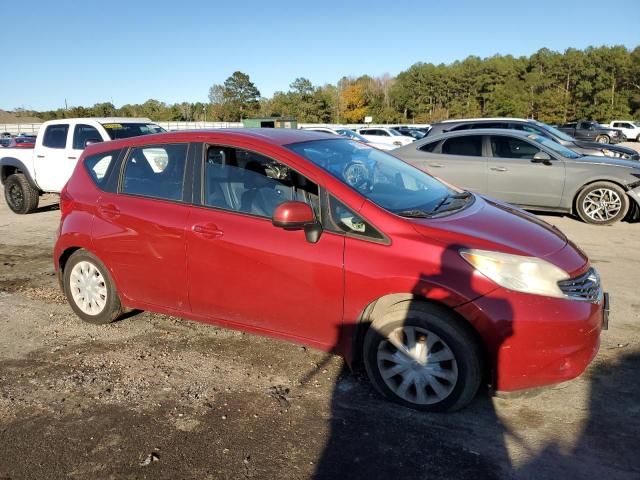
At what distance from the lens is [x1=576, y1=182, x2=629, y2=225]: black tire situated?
8.53 metres

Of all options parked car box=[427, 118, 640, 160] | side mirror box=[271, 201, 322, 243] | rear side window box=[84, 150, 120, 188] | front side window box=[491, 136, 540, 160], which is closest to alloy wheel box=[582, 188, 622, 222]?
front side window box=[491, 136, 540, 160]

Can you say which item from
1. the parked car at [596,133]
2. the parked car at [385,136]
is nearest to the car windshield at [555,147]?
the parked car at [385,136]

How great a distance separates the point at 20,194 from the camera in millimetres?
10781

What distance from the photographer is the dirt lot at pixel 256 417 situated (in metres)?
2.72

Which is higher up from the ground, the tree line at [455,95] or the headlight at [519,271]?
the tree line at [455,95]

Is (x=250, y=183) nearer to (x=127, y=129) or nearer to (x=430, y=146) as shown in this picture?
(x=430, y=146)

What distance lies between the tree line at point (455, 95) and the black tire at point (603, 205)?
63.2 meters

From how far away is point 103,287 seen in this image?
4.46 m

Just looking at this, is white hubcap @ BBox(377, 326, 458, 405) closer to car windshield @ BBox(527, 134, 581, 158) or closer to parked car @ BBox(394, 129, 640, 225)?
parked car @ BBox(394, 129, 640, 225)

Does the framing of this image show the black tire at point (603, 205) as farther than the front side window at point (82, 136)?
No

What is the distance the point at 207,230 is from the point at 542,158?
7.04 m

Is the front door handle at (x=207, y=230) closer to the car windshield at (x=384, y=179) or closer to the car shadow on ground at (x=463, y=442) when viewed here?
the car windshield at (x=384, y=179)

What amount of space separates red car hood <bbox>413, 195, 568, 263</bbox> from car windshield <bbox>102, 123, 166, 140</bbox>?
7.91m

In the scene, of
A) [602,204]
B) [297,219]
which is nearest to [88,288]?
[297,219]
